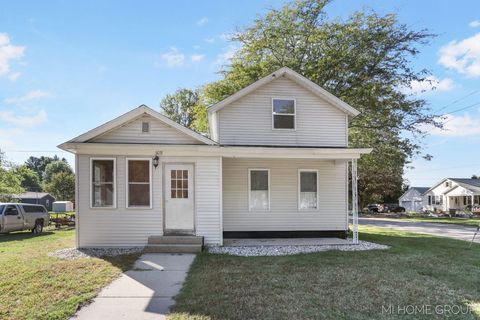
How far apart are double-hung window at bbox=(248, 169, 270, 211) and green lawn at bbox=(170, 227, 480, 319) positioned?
12.3ft

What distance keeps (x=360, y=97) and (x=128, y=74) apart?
40.0 ft

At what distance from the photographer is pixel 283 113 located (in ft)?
43.2

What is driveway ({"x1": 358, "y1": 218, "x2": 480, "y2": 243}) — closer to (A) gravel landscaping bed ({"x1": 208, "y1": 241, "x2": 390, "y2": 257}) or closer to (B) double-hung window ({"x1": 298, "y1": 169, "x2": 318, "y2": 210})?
(A) gravel landscaping bed ({"x1": 208, "y1": 241, "x2": 390, "y2": 257})

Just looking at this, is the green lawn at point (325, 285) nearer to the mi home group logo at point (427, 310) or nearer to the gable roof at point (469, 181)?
the mi home group logo at point (427, 310)

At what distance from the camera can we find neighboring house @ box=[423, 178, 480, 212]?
4419 cm

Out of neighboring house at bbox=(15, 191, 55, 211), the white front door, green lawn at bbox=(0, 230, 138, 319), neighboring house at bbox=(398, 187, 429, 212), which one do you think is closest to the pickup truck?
green lawn at bbox=(0, 230, 138, 319)

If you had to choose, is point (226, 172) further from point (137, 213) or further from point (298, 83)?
point (298, 83)

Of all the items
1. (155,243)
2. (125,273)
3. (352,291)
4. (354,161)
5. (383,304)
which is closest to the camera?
(383,304)

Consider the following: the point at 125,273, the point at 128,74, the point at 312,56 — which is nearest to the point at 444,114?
the point at 312,56

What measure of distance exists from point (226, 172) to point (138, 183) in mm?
3322

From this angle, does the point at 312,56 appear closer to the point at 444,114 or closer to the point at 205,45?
the point at 205,45

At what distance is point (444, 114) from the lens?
62.8 ft

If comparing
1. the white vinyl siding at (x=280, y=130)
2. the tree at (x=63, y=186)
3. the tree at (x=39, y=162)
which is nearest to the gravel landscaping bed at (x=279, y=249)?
the white vinyl siding at (x=280, y=130)

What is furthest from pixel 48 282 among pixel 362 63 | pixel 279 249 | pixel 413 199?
pixel 413 199
